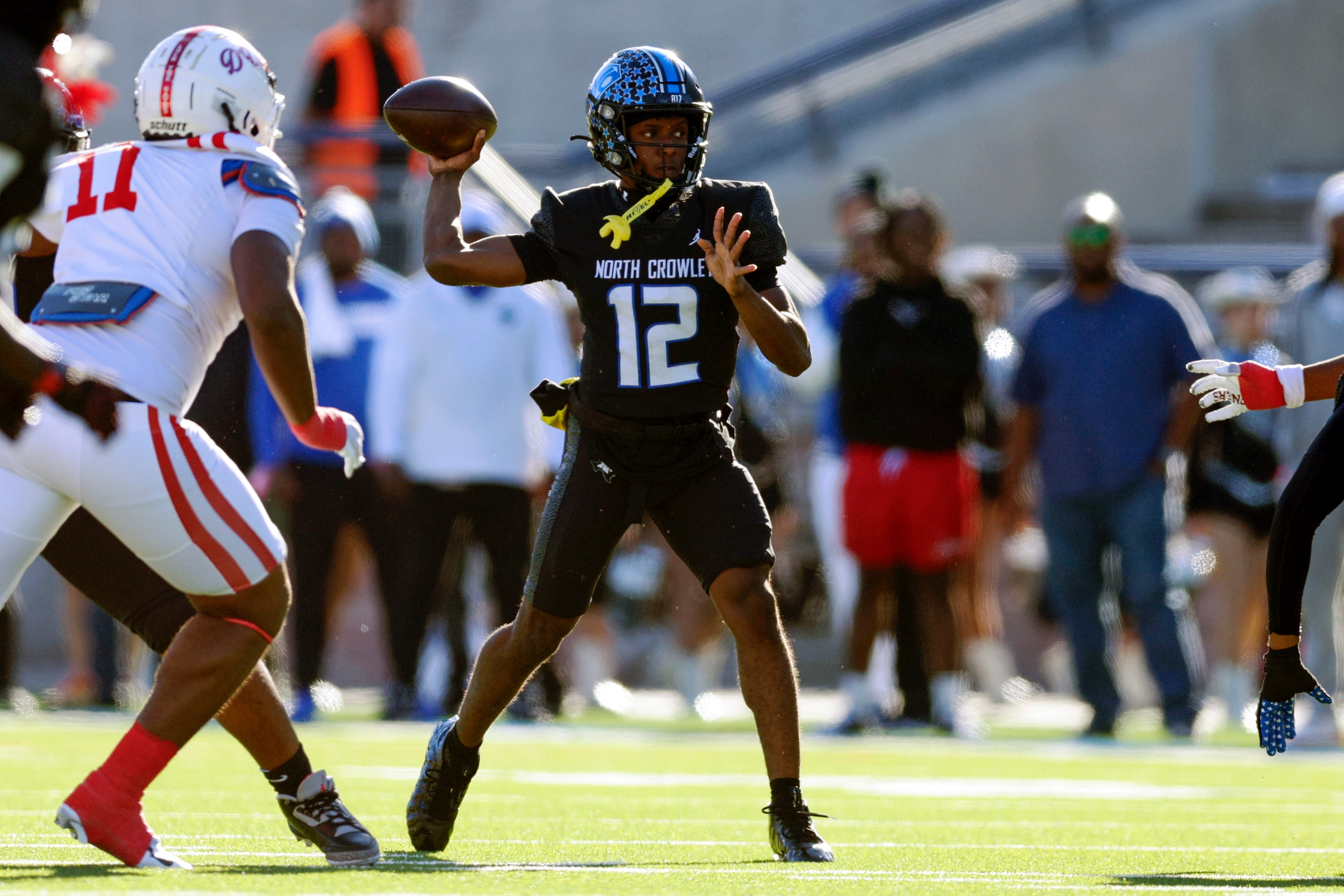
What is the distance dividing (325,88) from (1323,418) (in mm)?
6222

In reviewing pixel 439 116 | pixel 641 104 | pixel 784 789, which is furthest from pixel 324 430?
pixel 784 789

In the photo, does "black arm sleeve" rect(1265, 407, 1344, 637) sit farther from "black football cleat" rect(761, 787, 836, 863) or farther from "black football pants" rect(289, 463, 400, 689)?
"black football pants" rect(289, 463, 400, 689)

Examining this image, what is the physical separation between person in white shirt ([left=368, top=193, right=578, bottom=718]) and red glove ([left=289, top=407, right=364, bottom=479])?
509 centimetres

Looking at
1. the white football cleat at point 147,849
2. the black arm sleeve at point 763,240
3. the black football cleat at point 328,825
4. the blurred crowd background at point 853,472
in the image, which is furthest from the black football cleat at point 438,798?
the blurred crowd background at point 853,472

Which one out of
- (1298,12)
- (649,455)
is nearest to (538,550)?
(649,455)

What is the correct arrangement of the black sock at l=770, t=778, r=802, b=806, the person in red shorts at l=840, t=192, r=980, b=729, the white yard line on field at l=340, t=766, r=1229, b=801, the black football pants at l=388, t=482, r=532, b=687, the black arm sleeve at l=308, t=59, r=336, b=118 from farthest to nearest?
the black arm sleeve at l=308, t=59, r=336, b=118 → the black football pants at l=388, t=482, r=532, b=687 → the person in red shorts at l=840, t=192, r=980, b=729 → the white yard line on field at l=340, t=766, r=1229, b=801 → the black sock at l=770, t=778, r=802, b=806

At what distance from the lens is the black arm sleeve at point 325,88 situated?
44.0ft

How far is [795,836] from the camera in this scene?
5281 mm

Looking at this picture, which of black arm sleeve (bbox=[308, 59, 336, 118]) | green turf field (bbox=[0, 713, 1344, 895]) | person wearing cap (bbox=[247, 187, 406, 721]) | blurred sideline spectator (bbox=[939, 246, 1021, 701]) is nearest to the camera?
green turf field (bbox=[0, 713, 1344, 895])

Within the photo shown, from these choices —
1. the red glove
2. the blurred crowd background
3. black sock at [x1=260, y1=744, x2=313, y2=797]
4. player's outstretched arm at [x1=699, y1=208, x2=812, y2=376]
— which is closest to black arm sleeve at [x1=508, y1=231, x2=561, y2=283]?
player's outstretched arm at [x1=699, y1=208, x2=812, y2=376]

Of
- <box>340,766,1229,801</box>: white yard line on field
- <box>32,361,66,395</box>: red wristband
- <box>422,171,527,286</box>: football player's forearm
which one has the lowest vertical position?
<box>340,766,1229,801</box>: white yard line on field

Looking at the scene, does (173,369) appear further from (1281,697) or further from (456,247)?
(1281,697)

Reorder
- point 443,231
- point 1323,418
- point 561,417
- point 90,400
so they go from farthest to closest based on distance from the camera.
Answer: point 1323,418
point 561,417
point 443,231
point 90,400

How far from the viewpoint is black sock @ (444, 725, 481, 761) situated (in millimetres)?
5566
